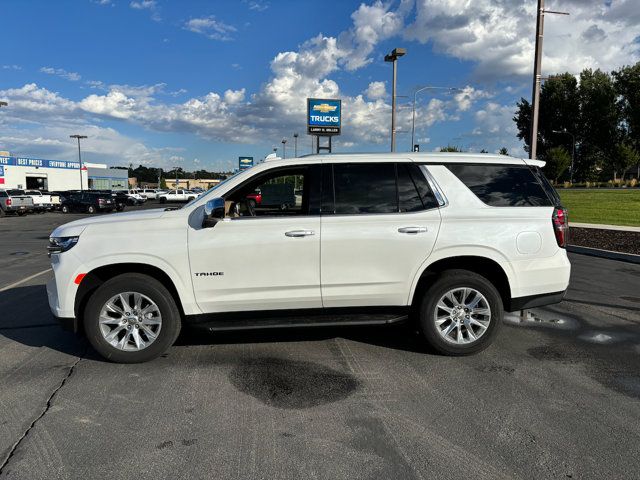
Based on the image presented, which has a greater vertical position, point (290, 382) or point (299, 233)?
point (299, 233)

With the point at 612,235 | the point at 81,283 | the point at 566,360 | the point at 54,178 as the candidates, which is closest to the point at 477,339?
the point at 566,360

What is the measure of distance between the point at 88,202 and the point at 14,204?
215 inches

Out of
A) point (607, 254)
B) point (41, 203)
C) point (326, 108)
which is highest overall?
point (326, 108)

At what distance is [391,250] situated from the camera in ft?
14.5

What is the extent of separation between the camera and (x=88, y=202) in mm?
36438

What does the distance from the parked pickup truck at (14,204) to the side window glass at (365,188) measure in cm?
3379

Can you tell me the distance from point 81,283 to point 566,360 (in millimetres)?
4621

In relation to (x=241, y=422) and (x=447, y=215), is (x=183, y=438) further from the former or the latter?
(x=447, y=215)

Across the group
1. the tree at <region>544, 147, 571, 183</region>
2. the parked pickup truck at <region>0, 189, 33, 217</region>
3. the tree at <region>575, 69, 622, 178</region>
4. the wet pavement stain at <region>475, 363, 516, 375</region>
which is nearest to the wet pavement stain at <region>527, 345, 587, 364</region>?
the wet pavement stain at <region>475, 363, 516, 375</region>

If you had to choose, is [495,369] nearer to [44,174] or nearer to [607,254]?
[607,254]

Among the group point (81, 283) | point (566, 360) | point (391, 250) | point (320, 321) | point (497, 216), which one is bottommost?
point (566, 360)

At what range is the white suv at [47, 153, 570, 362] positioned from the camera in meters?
4.30

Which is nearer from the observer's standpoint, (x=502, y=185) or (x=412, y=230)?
(x=412, y=230)

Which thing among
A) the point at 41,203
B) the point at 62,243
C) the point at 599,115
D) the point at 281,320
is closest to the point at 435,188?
the point at 281,320
